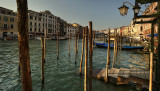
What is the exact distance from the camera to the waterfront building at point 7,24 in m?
32.0

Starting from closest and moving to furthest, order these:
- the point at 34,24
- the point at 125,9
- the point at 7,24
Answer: the point at 125,9 → the point at 7,24 → the point at 34,24

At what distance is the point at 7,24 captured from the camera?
1312 inches

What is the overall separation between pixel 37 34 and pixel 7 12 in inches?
544

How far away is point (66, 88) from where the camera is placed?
5.73 meters

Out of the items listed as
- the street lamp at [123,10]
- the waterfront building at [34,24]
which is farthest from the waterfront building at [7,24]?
the street lamp at [123,10]

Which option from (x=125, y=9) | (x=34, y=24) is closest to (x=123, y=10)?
(x=125, y=9)

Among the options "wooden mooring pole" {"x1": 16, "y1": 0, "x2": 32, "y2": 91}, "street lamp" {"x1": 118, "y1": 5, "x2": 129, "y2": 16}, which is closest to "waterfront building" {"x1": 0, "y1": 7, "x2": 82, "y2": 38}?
"street lamp" {"x1": 118, "y1": 5, "x2": 129, "y2": 16}

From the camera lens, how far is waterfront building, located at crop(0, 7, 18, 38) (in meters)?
32.0

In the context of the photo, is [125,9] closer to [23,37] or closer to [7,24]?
[23,37]

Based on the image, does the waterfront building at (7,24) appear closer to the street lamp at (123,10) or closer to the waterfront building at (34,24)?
the waterfront building at (34,24)

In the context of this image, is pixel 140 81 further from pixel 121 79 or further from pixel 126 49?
pixel 126 49

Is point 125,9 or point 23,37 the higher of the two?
point 125,9

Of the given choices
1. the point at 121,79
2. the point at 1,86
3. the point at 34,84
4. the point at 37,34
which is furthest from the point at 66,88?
the point at 37,34

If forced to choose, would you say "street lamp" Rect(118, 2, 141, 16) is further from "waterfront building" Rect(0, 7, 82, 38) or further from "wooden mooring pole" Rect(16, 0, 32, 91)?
"waterfront building" Rect(0, 7, 82, 38)
